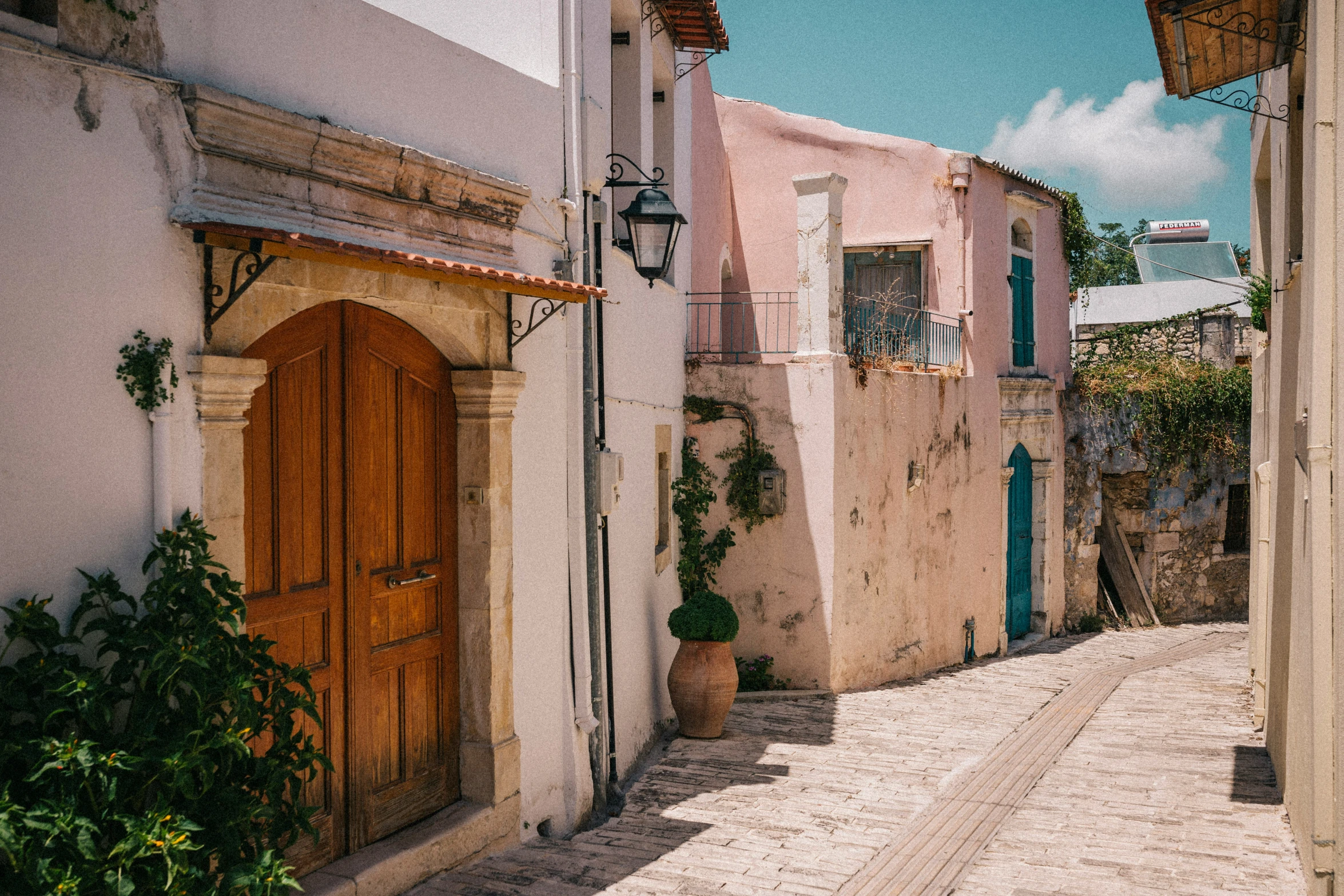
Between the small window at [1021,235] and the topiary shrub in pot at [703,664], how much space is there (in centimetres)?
857

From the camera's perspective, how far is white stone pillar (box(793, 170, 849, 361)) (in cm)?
1013

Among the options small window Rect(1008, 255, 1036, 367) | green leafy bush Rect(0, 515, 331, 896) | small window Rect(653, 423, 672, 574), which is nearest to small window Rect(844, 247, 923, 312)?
small window Rect(1008, 255, 1036, 367)

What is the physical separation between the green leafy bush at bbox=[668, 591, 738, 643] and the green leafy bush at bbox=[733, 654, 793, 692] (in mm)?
2021

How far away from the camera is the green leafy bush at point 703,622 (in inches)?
323

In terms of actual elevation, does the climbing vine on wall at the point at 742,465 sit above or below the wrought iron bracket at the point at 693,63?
below

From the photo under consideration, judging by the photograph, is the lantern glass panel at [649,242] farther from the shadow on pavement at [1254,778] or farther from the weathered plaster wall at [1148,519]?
the weathered plaster wall at [1148,519]

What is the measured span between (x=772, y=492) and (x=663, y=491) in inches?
49.9

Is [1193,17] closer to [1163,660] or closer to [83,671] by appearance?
[83,671]

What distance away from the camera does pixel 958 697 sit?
411 inches

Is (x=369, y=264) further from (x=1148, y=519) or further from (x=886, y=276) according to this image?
(x=1148, y=519)

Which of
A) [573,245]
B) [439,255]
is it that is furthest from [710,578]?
[439,255]

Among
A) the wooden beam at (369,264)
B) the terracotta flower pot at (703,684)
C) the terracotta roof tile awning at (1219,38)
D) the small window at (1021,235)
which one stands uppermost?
the small window at (1021,235)

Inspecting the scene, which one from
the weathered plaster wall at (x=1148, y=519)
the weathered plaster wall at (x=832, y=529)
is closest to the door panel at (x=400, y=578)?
the weathered plaster wall at (x=832, y=529)

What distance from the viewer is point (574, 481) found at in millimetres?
6477
